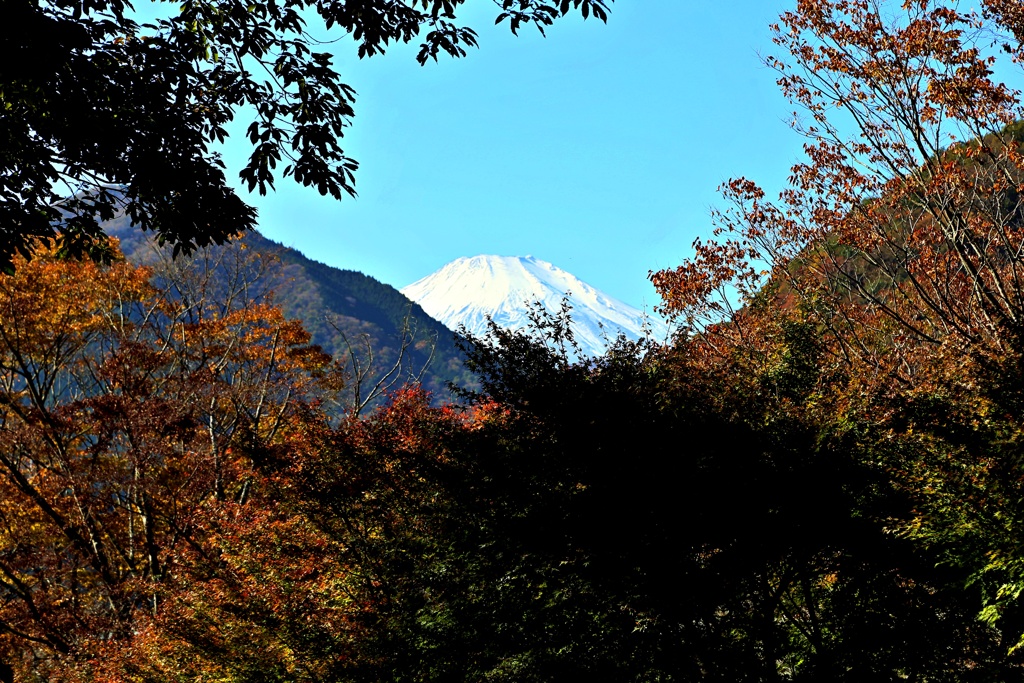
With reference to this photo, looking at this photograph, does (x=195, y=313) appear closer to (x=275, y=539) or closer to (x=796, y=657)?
(x=275, y=539)

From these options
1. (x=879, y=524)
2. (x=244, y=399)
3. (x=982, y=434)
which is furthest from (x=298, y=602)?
(x=244, y=399)

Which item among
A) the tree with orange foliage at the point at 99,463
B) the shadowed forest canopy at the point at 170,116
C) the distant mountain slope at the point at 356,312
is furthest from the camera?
the distant mountain slope at the point at 356,312

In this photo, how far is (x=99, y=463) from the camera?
1481 centimetres

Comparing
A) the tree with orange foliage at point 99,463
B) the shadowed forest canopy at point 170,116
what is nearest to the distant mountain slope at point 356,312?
the tree with orange foliage at point 99,463

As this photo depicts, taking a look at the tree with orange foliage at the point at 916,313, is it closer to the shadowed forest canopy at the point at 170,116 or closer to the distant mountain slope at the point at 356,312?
the shadowed forest canopy at the point at 170,116

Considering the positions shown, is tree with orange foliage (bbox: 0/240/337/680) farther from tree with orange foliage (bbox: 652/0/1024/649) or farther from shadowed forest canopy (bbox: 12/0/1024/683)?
tree with orange foliage (bbox: 652/0/1024/649)

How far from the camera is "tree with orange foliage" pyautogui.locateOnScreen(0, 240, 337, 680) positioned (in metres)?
13.4

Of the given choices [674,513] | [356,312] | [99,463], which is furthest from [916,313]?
[356,312]

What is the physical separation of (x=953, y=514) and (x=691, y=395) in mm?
2963

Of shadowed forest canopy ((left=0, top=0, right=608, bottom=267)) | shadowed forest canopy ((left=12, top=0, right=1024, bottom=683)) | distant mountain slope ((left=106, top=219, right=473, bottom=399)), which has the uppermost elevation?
distant mountain slope ((left=106, top=219, right=473, bottom=399))

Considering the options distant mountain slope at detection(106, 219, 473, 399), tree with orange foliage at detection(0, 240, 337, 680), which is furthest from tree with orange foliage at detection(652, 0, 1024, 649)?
distant mountain slope at detection(106, 219, 473, 399)

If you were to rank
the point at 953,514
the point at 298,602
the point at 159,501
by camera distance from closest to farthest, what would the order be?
1. the point at 953,514
2. the point at 298,602
3. the point at 159,501

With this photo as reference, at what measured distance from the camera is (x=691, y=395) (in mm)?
9961

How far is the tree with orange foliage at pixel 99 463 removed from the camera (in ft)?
44.1
